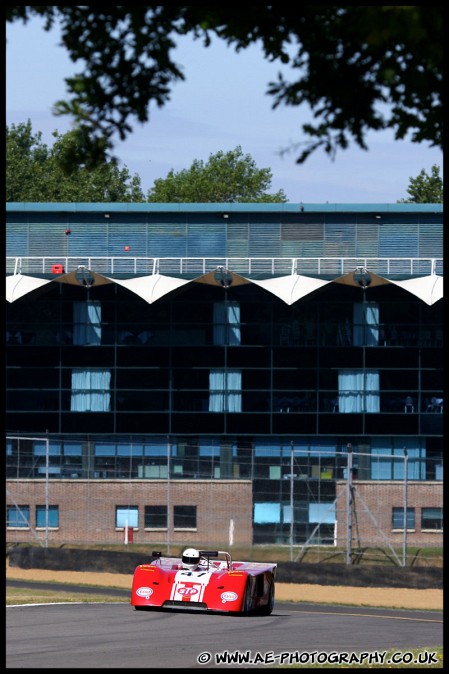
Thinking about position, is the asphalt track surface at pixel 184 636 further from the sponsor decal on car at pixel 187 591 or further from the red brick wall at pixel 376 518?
the red brick wall at pixel 376 518

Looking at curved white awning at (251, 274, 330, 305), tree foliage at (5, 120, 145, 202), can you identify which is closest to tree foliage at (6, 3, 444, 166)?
curved white awning at (251, 274, 330, 305)

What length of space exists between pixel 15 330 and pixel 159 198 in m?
62.0

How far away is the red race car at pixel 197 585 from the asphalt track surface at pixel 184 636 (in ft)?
1.57

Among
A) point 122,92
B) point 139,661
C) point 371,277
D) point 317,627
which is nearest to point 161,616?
point 317,627

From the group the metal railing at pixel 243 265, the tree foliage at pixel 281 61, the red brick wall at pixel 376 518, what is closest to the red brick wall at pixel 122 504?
the red brick wall at pixel 376 518

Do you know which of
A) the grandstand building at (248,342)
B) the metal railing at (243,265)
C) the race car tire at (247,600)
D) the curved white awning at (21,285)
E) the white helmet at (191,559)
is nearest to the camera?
the white helmet at (191,559)

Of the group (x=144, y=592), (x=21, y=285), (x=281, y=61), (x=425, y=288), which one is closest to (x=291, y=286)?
(x=425, y=288)

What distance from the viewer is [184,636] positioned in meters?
21.9

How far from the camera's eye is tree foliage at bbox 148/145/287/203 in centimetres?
11519

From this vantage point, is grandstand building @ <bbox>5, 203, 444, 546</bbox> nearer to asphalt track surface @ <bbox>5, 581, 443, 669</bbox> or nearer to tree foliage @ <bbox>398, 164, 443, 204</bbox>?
asphalt track surface @ <bbox>5, 581, 443, 669</bbox>

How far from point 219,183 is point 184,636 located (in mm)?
97817

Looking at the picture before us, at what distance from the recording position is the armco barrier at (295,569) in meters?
35.5

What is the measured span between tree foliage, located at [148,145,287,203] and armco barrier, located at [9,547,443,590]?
77050 millimetres

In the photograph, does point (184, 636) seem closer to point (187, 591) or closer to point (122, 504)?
point (187, 591)
